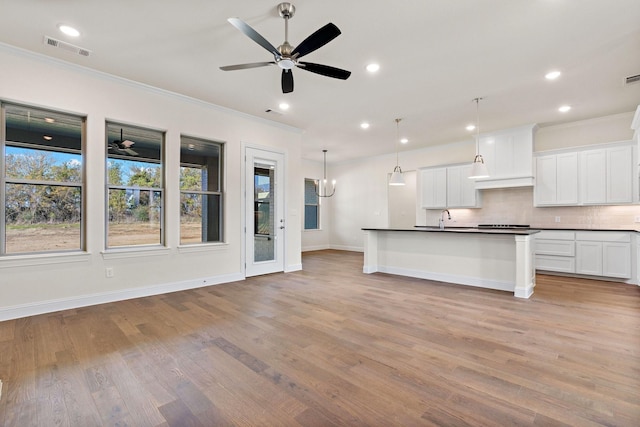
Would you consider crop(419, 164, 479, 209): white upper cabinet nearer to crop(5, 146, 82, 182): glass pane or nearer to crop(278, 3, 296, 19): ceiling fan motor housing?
crop(278, 3, 296, 19): ceiling fan motor housing

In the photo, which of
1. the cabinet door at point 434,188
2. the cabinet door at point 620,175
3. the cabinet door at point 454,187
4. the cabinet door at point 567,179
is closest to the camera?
the cabinet door at point 620,175

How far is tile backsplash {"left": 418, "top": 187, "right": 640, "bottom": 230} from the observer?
17.7ft

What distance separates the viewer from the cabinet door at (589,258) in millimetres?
5145

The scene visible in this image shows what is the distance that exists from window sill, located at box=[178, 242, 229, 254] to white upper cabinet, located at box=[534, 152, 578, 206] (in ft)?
19.7

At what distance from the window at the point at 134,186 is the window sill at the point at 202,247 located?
32 centimetres

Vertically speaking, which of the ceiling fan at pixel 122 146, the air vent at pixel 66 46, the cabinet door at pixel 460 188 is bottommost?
the cabinet door at pixel 460 188

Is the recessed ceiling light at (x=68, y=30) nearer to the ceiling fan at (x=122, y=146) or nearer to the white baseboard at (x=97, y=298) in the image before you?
the ceiling fan at (x=122, y=146)

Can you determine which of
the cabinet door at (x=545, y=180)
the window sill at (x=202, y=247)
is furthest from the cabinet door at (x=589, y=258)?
the window sill at (x=202, y=247)

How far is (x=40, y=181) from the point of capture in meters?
3.57

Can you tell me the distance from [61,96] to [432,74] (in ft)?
14.9

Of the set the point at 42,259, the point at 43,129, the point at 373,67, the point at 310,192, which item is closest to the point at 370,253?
the point at 373,67

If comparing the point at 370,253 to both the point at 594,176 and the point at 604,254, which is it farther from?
the point at 594,176

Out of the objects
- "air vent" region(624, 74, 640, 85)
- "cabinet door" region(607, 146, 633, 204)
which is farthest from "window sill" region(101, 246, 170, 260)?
"cabinet door" region(607, 146, 633, 204)

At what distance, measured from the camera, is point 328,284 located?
16.2 feet
